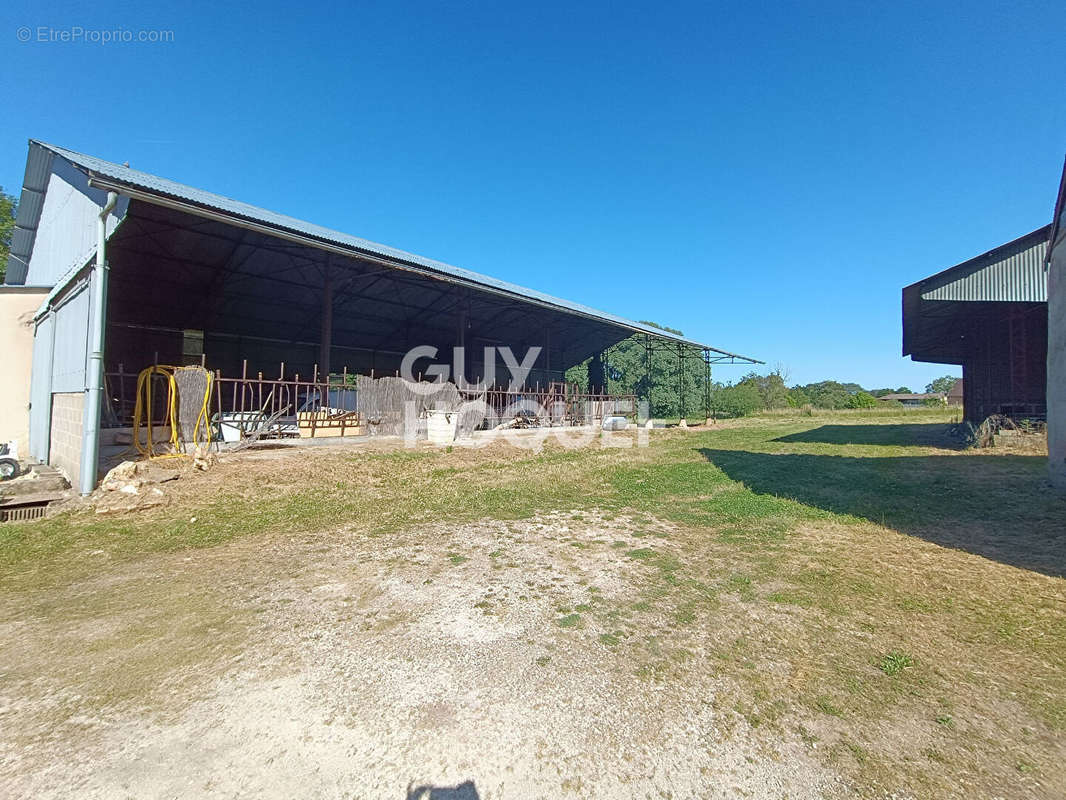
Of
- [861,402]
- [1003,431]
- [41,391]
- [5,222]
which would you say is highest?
[5,222]

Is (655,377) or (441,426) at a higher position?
(655,377)

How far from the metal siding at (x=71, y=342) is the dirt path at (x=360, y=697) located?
5.81m

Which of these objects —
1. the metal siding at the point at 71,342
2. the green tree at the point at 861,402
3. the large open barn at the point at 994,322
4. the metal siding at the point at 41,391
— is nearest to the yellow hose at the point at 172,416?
the metal siding at the point at 71,342

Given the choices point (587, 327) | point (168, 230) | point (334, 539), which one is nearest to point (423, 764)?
point (334, 539)

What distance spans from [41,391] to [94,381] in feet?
15.5

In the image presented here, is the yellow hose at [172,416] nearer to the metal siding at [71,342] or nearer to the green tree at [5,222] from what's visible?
the metal siding at [71,342]

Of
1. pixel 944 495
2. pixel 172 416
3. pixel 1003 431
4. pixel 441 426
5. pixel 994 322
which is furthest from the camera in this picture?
→ pixel 994 322

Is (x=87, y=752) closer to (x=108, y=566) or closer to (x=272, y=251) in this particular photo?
(x=108, y=566)

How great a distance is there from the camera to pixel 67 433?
8.73 meters

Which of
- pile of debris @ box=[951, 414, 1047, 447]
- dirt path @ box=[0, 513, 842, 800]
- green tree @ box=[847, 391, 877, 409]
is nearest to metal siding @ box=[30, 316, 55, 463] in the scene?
dirt path @ box=[0, 513, 842, 800]

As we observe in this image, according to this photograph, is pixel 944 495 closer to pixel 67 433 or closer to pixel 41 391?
pixel 67 433

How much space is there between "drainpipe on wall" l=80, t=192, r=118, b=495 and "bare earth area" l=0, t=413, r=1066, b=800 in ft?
4.23

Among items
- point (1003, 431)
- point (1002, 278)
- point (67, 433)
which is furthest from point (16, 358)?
point (1003, 431)

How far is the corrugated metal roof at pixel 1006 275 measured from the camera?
12445 millimetres
